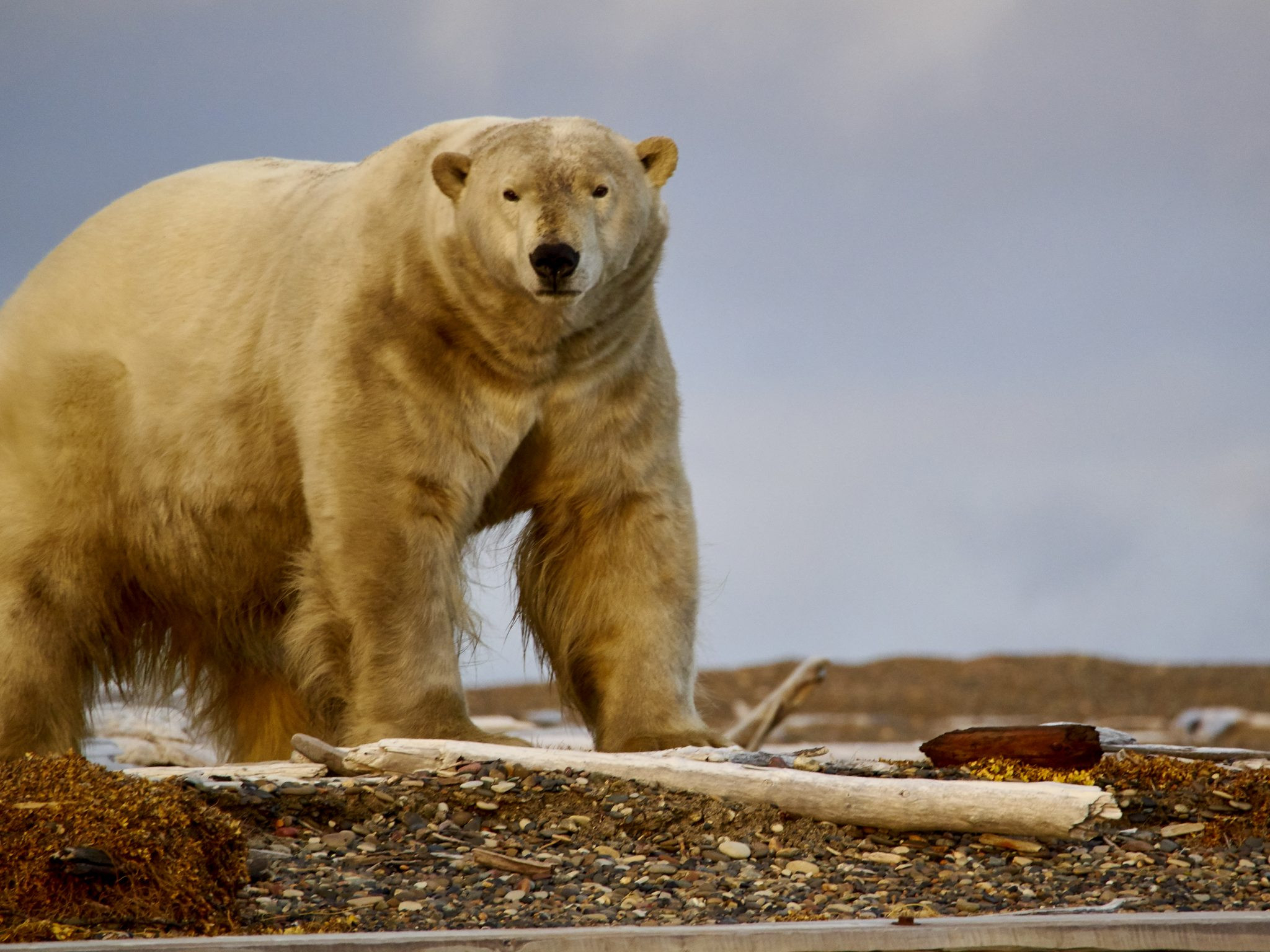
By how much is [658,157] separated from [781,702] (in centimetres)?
547

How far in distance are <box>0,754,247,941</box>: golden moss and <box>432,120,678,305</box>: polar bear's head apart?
1.98 metres

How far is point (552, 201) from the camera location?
194 inches

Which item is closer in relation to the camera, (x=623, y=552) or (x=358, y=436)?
(x=358, y=436)

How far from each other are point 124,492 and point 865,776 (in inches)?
126

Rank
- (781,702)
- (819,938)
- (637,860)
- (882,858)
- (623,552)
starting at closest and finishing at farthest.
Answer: (819,938) < (637,860) < (882,858) < (623,552) < (781,702)

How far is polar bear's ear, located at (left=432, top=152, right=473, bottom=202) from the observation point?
5262 millimetres

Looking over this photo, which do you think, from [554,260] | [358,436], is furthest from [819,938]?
[358,436]

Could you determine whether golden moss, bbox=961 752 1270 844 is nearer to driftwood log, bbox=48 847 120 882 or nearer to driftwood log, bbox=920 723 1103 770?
driftwood log, bbox=920 723 1103 770

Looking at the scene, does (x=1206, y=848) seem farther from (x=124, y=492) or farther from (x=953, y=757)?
(x=124, y=492)

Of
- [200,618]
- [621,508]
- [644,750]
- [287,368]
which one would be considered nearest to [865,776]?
[644,750]

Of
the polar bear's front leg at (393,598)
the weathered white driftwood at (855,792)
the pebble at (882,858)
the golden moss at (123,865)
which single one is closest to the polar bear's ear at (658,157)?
the polar bear's front leg at (393,598)

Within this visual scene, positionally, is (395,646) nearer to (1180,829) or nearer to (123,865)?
(123,865)

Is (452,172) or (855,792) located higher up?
(452,172)

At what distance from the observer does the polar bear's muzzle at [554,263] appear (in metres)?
4.80
